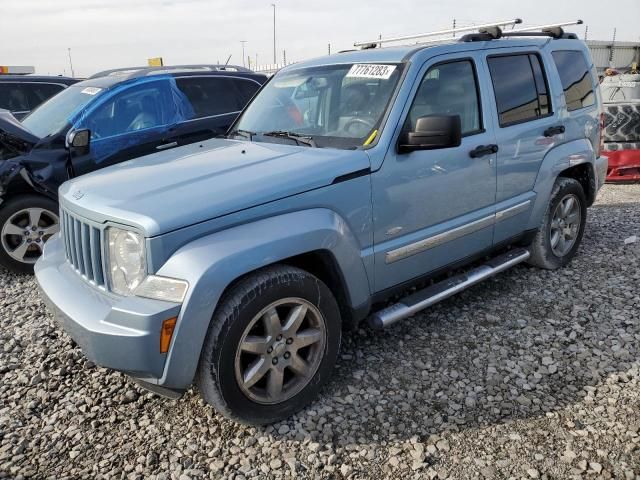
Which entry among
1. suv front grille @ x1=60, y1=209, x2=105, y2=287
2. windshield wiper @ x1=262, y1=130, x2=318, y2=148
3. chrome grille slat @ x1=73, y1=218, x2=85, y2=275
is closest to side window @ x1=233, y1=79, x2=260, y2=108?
windshield wiper @ x1=262, y1=130, x2=318, y2=148

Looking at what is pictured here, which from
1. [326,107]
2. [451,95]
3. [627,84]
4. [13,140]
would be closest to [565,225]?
[451,95]

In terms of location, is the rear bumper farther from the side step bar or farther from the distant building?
the distant building

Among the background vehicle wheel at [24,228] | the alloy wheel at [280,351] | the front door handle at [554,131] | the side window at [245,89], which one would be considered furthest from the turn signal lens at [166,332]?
the side window at [245,89]

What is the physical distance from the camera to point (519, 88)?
13.3ft

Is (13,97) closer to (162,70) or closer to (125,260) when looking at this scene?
(162,70)

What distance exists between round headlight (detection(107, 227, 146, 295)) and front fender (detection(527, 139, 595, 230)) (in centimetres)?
316

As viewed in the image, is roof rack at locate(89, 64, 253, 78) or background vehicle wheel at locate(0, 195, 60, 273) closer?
background vehicle wheel at locate(0, 195, 60, 273)

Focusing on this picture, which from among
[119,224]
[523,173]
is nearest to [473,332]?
[523,173]

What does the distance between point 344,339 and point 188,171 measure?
156 cm

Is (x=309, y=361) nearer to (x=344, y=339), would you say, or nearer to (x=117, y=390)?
(x=344, y=339)

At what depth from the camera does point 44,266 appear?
10.2 ft

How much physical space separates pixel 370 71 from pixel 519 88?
1370 millimetres

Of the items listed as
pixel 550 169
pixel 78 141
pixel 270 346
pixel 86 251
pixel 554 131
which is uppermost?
pixel 554 131

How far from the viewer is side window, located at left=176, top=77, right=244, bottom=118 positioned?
600cm
